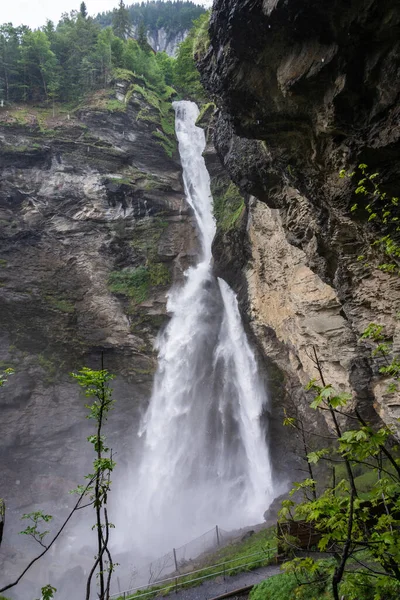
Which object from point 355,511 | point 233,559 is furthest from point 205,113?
point 355,511

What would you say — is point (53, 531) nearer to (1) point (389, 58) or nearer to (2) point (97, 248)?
(2) point (97, 248)

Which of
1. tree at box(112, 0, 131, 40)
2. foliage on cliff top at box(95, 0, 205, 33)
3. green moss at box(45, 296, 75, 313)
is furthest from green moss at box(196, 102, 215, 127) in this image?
foliage on cliff top at box(95, 0, 205, 33)

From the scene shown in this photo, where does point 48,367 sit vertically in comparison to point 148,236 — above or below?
below

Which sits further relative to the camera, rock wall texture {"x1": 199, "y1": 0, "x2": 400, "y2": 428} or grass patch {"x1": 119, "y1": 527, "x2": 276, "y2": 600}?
grass patch {"x1": 119, "y1": 527, "x2": 276, "y2": 600}

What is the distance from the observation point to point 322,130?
760cm

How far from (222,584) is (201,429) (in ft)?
29.6

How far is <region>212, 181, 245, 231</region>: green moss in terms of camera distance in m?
20.5

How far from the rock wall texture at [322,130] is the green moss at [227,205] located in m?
6.52

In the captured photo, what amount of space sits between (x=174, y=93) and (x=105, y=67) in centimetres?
684

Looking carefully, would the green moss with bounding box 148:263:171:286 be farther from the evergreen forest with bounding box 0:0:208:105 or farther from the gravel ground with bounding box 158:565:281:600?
the gravel ground with bounding box 158:565:281:600

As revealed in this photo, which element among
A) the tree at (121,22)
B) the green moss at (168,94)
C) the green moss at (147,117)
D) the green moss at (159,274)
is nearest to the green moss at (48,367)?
the green moss at (159,274)

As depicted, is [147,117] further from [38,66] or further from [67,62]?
[38,66]

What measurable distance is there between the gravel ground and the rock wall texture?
18.2ft

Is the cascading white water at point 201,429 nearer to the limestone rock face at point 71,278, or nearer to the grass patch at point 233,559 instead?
the limestone rock face at point 71,278
